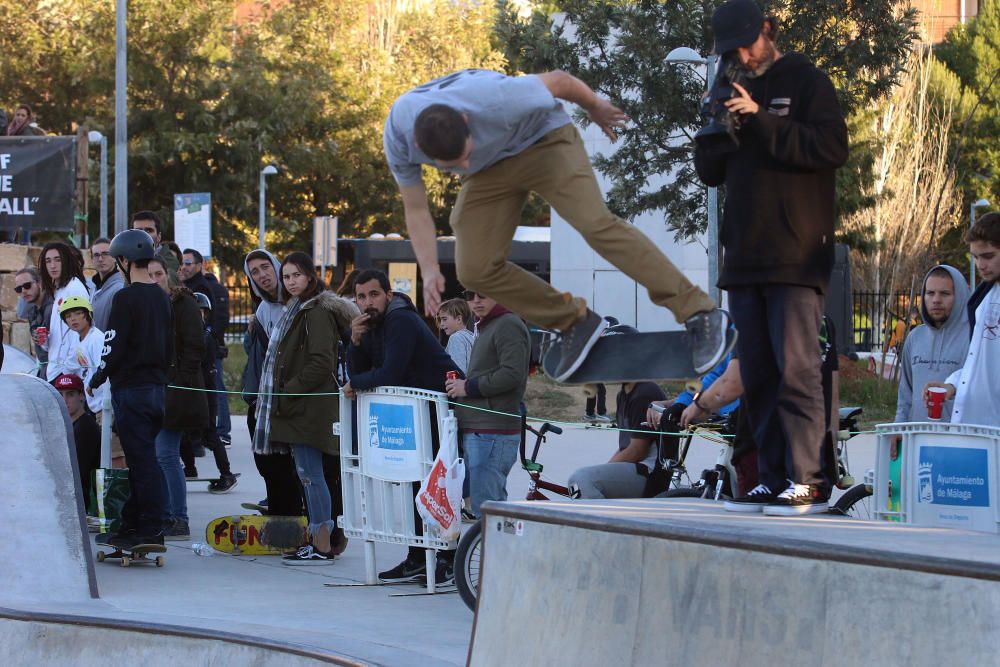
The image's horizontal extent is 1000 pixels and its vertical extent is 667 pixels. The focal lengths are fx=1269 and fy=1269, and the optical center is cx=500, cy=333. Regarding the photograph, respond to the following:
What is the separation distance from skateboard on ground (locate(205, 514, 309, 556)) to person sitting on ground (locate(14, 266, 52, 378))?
9.29ft

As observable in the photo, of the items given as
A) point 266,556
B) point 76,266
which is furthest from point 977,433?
point 76,266

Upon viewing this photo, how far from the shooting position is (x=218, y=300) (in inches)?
500

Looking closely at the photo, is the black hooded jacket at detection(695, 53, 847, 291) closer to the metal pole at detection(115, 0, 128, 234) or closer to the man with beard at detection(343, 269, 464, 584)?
the man with beard at detection(343, 269, 464, 584)

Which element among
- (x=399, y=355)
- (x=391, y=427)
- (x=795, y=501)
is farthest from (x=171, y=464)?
(x=795, y=501)

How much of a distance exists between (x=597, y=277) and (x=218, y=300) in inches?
640

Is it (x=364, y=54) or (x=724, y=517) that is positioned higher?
(x=364, y=54)

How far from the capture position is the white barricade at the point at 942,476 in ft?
19.9

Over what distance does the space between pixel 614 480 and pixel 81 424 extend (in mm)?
4429

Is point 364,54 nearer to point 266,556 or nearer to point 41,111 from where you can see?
point 41,111

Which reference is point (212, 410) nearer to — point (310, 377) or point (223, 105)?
point (310, 377)

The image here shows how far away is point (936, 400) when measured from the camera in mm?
6828

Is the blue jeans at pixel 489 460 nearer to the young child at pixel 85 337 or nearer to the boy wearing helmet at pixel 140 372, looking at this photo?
the boy wearing helmet at pixel 140 372

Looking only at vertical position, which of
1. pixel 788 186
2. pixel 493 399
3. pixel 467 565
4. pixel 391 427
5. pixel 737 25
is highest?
pixel 737 25

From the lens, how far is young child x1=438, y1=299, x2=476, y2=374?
1004cm
